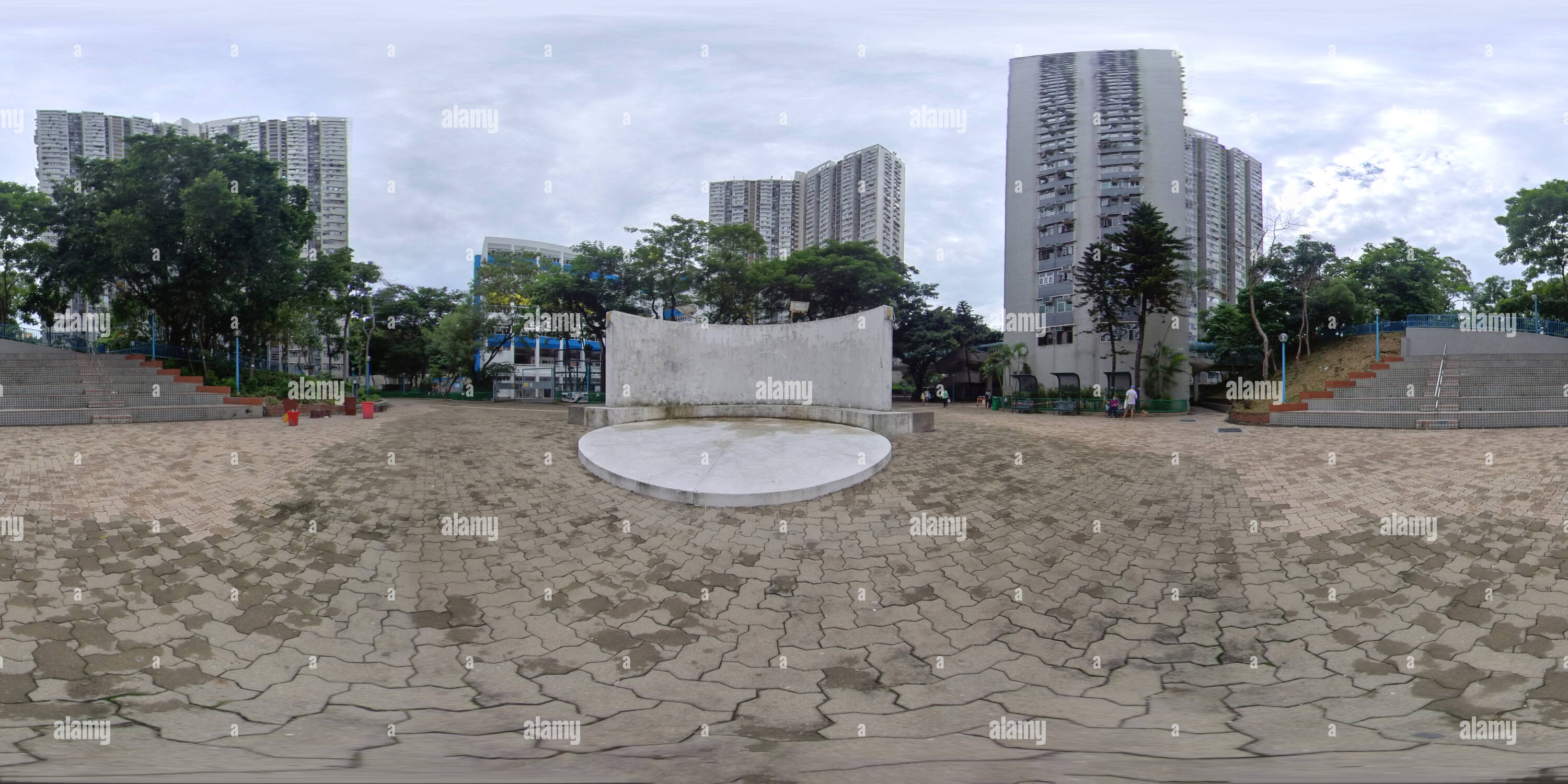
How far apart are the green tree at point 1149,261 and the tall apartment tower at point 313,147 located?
42.0 m

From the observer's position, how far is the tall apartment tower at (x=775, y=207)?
154 ft

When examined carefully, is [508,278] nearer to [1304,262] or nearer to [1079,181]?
[1079,181]

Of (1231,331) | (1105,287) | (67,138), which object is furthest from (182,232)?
(1231,331)

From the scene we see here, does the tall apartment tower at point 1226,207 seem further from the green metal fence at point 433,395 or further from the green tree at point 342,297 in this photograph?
the green tree at point 342,297

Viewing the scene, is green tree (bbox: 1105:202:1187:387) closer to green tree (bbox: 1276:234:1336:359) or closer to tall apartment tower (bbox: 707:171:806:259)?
green tree (bbox: 1276:234:1336:359)

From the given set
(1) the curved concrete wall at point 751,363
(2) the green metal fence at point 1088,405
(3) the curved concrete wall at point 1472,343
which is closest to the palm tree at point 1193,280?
(2) the green metal fence at point 1088,405

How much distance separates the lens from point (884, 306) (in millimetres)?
12227

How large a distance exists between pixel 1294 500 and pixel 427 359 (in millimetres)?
43890

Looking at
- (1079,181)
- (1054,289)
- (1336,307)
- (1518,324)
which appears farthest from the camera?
(1054,289)

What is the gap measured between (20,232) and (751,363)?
21.9 m

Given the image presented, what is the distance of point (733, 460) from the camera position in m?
8.38

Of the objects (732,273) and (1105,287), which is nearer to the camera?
(1105,287)

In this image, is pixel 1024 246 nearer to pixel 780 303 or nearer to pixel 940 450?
pixel 780 303

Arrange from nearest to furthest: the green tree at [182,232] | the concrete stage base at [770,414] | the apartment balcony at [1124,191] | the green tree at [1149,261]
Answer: the concrete stage base at [770,414] < the green tree at [182,232] < the green tree at [1149,261] < the apartment balcony at [1124,191]
